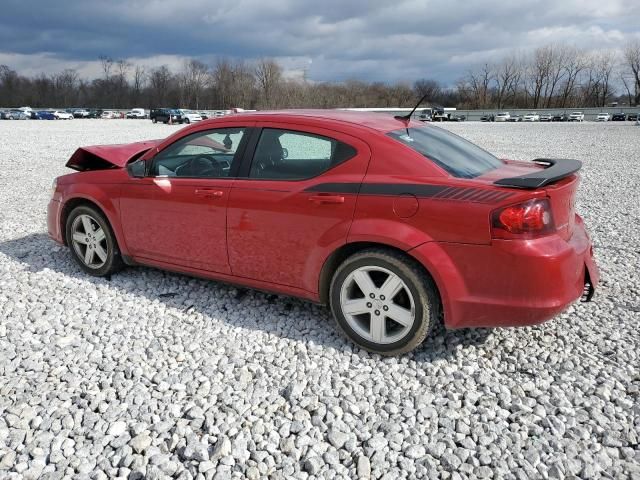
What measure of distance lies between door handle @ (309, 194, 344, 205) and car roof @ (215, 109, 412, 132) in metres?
0.58

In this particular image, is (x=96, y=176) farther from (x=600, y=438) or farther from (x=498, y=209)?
(x=600, y=438)

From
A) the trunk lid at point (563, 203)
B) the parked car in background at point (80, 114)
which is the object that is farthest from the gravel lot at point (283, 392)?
the parked car in background at point (80, 114)

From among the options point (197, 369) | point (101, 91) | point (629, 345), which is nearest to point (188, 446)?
point (197, 369)

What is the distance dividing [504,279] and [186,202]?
2.45 metres

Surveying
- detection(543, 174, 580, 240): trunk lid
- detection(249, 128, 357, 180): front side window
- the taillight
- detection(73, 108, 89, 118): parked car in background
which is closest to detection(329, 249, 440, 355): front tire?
the taillight

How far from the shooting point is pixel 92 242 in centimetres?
488

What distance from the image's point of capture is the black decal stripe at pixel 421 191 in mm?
2989

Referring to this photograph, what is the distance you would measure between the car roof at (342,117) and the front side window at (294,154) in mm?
128

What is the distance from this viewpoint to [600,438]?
8.68 feet

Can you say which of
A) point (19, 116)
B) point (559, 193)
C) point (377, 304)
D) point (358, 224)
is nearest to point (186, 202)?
point (358, 224)

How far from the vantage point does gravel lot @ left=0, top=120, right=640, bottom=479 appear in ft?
8.20

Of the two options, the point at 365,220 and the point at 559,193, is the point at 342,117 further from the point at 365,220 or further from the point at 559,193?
the point at 559,193

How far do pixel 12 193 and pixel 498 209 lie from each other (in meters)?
9.50

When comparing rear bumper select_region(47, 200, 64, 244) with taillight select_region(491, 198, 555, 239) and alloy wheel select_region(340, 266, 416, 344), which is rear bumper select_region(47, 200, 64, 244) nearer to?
alloy wheel select_region(340, 266, 416, 344)
